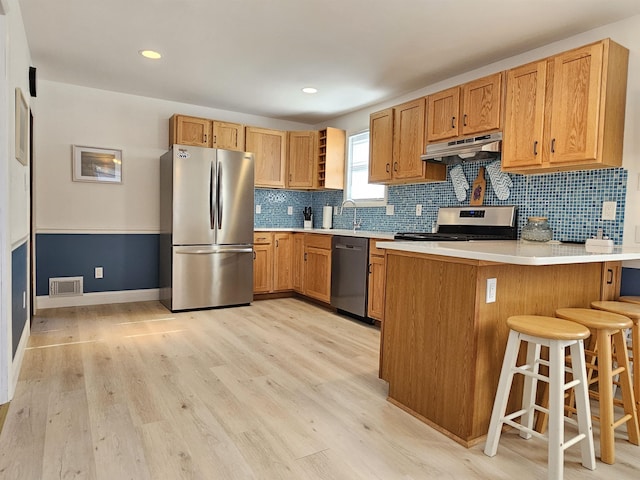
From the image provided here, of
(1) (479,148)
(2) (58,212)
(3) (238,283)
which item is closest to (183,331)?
(3) (238,283)

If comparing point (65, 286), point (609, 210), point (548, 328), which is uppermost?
point (609, 210)

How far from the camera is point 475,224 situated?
3.52 m

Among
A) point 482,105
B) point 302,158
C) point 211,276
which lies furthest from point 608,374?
point 302,158

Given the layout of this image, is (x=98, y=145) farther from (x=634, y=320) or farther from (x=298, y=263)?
(x=634, y=320)

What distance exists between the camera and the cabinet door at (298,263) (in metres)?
5.01

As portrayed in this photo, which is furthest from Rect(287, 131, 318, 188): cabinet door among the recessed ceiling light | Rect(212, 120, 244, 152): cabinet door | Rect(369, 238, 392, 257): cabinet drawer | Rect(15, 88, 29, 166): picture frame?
Rect(15, 88, 29, 166): picture frame

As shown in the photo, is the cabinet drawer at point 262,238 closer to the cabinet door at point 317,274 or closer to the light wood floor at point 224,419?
the cabinet door at point 317,274

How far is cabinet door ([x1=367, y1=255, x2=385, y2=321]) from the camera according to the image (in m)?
3.78

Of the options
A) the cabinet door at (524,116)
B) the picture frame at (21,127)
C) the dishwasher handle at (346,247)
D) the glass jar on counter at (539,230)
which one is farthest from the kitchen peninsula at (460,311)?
the picture frame at (21,127)

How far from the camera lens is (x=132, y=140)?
15.2 ft

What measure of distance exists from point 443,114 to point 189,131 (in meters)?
2.79

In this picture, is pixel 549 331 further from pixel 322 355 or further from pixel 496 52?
pixel 496 52

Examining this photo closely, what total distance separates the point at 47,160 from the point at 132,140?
2.79ft

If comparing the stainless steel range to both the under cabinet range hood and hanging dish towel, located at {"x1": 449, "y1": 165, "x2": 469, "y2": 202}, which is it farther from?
the under cabinet range hood
